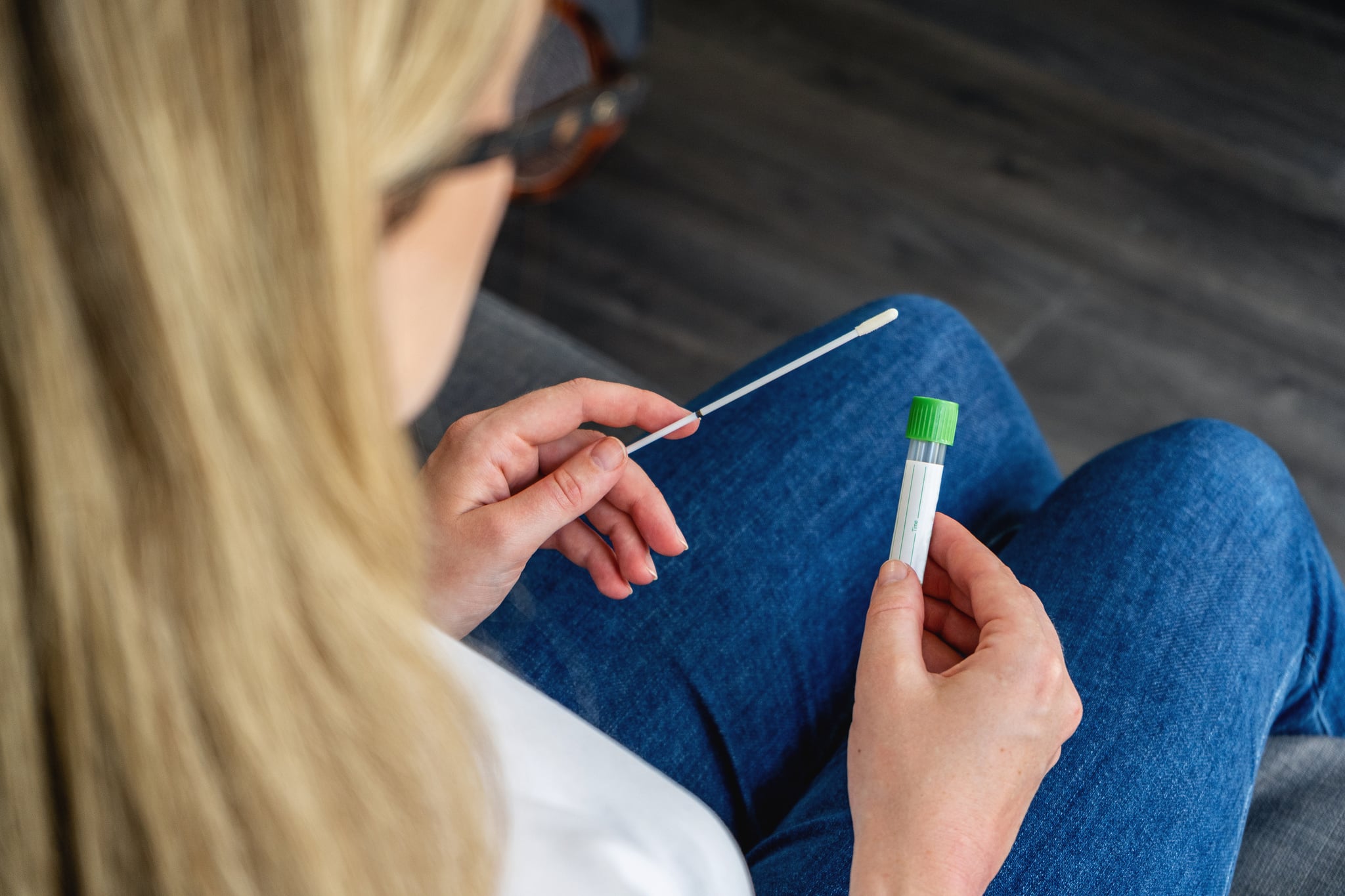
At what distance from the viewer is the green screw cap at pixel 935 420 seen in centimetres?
57

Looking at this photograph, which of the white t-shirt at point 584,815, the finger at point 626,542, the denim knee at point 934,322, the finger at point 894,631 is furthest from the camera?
the denim knee at point 934,322

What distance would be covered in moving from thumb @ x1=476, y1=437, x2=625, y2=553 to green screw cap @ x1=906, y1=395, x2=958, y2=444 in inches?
7.1

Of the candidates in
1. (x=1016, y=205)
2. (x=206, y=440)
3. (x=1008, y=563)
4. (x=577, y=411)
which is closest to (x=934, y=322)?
(x=1008, y=563)

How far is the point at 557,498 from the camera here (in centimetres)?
60

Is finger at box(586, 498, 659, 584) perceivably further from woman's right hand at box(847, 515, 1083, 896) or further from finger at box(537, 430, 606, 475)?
woman's right hand at box(847, 515, 1083, 896)

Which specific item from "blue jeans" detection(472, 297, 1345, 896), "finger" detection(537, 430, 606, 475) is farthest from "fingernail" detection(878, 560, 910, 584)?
"finger" detection(537, 430, 606, 475)

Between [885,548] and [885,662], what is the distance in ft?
0.63

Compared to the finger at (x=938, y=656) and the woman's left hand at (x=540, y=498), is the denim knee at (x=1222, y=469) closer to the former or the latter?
the finger at (x=938, y=656)

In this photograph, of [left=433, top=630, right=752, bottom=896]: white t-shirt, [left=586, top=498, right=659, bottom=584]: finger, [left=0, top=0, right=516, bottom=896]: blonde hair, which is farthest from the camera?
[left=586, top=498, right=659, bottom=584]: finger

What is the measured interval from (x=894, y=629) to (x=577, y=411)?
25cm

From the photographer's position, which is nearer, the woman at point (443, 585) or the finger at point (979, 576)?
the woman at point (443, 585)

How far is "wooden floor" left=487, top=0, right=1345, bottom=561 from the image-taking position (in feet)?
4.35

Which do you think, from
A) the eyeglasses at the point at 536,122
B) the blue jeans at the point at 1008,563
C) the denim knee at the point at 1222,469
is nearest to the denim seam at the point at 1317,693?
the blue jeans at the point at 1008,563

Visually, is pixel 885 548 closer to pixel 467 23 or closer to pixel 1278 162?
pixel 467 23
